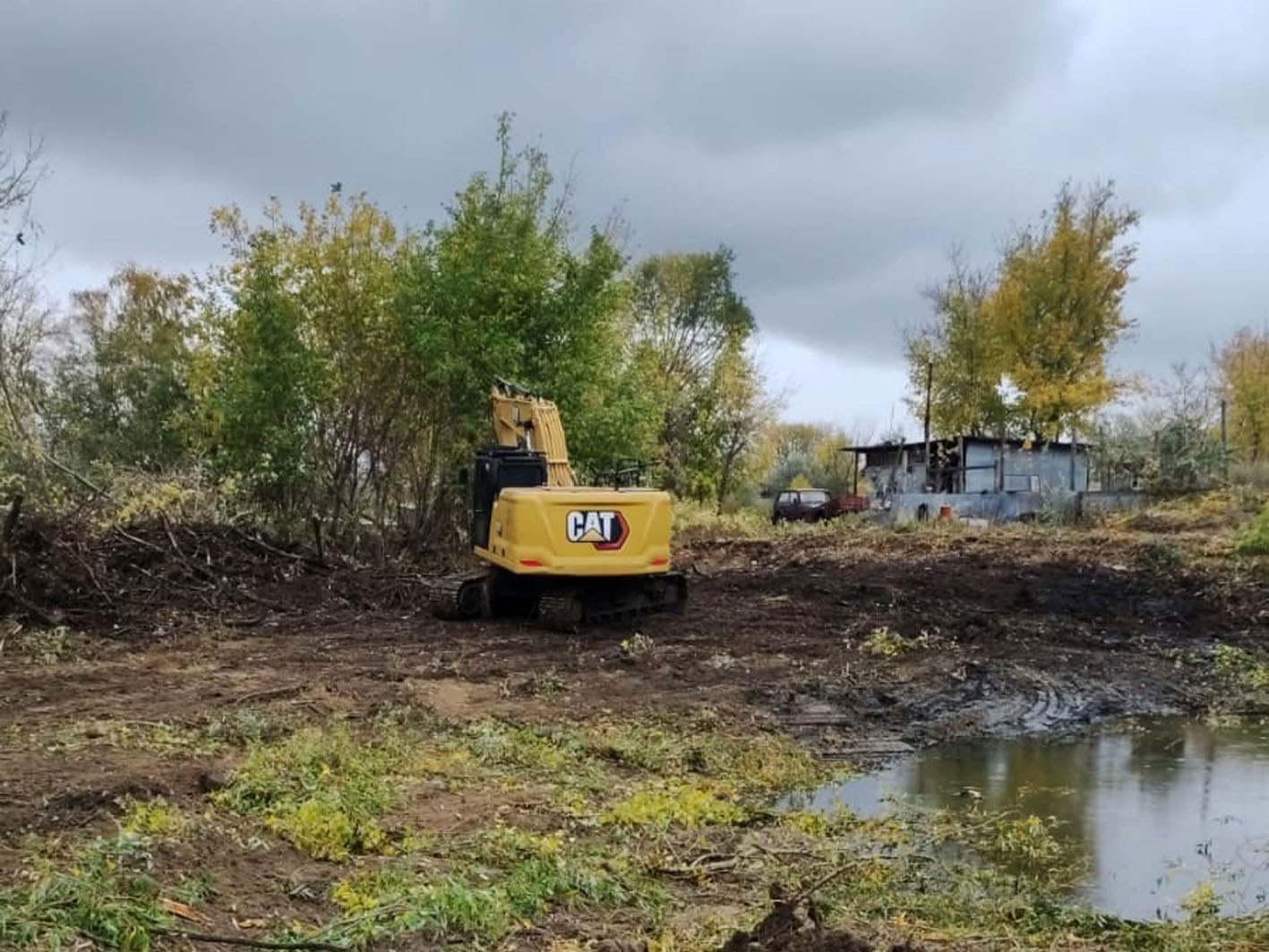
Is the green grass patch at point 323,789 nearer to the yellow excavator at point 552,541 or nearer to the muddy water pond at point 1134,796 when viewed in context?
the muddy water pond at point 1134,796

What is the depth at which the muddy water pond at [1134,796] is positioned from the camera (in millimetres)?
5973

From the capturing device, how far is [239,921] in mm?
4301

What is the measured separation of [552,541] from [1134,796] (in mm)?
6294

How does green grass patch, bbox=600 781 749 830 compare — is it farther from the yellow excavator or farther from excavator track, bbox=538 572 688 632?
excavator track, bbox=538 572 688 632

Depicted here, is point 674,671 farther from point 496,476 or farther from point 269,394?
point 269,394

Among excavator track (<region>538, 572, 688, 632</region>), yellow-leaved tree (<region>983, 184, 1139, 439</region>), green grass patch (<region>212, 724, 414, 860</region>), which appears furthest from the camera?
yellow-leaved tree (<region>983, 184, 1139, 439</region>)

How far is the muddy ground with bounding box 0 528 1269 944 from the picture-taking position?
6.59 meters

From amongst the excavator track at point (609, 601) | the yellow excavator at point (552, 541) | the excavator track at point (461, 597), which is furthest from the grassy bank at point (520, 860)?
the excavator track at point (461, 597)

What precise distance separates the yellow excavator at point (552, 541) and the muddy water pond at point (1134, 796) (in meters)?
4.52

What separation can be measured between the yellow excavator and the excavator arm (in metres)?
0.01

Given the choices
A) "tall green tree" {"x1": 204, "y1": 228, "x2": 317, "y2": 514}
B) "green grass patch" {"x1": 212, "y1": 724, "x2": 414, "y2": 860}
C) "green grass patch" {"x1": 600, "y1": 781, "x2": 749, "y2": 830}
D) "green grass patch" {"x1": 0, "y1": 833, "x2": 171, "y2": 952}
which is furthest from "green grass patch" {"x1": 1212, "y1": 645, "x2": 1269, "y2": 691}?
"tall green tree" {"x1": 204, "y1": 228, "x2": 317, "y2": 514}

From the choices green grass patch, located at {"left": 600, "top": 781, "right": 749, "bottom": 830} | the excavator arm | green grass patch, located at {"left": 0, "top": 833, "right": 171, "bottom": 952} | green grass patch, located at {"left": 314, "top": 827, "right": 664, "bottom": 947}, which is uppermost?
the excavator arm

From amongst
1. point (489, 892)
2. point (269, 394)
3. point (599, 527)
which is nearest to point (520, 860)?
point (489, 892)

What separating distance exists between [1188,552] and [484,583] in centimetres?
1226
